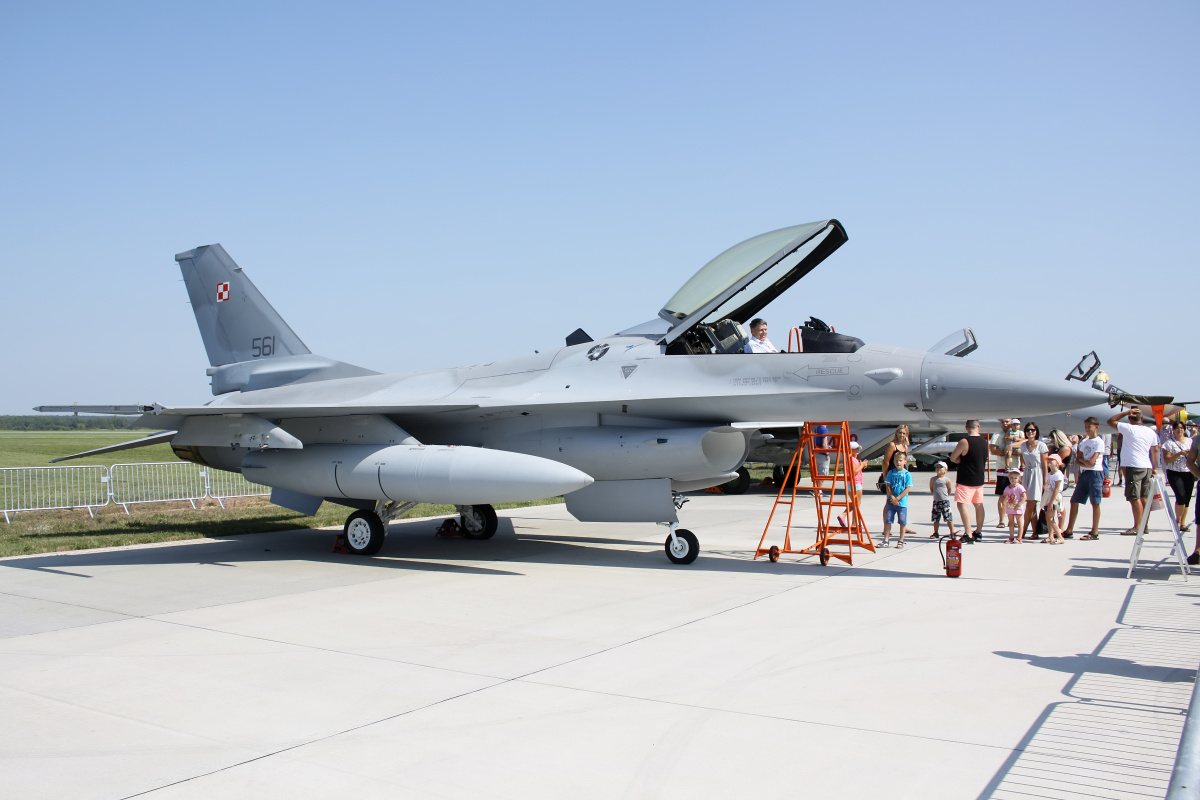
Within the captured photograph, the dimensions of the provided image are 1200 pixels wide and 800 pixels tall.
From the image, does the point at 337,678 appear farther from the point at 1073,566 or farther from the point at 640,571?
the point at 1073,566

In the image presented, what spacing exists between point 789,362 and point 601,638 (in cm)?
407

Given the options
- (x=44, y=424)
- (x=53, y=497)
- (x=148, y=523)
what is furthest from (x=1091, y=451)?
(x=44, y=424)

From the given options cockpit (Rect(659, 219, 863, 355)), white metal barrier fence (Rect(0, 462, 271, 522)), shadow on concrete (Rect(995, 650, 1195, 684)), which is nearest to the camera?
shadow on concrete (Rect(995, 650, 1195, 684))

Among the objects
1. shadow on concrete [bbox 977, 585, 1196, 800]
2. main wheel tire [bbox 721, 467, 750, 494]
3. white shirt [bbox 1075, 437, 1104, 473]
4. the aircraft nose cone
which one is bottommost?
main wheel tire [bbox 721, 467, 750, 494]

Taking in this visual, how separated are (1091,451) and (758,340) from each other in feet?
16.4

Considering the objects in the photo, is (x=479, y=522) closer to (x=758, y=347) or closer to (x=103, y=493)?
(x=758, y=347)

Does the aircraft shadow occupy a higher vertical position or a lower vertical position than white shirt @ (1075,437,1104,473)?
lower

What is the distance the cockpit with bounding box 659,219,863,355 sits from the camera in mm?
8703

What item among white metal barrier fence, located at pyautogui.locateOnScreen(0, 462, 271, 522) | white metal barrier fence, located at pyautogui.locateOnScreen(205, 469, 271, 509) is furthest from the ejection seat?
white metal barrier fence, located at pyautogui.locateOnScreen(0, 462, 271, 522)

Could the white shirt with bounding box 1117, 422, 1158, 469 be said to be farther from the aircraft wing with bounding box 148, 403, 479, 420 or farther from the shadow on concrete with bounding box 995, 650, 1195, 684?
the aircraft wing with bounding box 148, 403, 479, 420

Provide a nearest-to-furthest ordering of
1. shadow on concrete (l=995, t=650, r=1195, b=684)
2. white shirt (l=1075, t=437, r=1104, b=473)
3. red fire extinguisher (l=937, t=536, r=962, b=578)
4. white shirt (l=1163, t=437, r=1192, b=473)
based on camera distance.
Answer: shadow on concrete (l=995, t=650, r=1195, b=684) → red fire extinguisher (l=937, t=536, r=962, b=578) → white shirt (l=1163, t=437, r=1192, b=473) → white shirt (l=1075, t=437, r=1104, b=473)

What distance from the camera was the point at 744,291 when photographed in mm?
9180

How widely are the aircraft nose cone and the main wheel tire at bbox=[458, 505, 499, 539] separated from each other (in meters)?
6.16

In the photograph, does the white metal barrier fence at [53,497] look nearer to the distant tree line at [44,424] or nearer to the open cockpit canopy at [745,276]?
the open cockpit canopy at [745,276]
